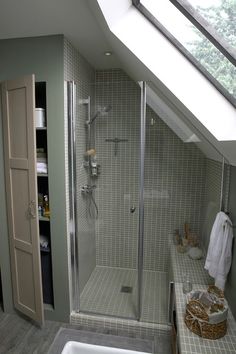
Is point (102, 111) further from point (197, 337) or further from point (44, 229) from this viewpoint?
point (197, 337)

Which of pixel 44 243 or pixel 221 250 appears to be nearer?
pixel 221 250

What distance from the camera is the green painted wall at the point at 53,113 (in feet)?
6.08

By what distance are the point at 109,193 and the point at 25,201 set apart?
104 cm

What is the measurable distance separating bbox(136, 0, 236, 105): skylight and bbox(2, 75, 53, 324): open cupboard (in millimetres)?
1010

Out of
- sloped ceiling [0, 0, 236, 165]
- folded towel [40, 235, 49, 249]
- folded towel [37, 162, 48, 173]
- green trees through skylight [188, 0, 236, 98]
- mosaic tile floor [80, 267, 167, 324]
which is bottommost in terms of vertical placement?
mosaic tile floor [80, 267, 167, 324]

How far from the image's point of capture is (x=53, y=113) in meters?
1.90

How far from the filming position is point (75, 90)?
204cm

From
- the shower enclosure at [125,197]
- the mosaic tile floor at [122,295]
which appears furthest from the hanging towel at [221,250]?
the mosaic tile floor at [122,295]

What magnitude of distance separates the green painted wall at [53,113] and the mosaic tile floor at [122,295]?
0.34 m

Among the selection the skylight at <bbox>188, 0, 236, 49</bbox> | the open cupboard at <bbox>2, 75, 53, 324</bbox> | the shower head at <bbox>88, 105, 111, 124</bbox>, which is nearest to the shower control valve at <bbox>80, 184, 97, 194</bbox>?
the open cupboard at <bbox>2, 75, 53, 324</bbox>

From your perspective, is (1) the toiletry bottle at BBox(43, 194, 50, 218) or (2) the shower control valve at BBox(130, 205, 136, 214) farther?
(2) the shower control valve at BBox(130, 205, 136, 214)

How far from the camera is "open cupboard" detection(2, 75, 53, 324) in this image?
183 cm

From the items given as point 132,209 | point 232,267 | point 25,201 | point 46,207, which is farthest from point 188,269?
point 25,201

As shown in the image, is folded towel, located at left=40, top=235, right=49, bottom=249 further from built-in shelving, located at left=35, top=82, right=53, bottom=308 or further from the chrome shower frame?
the chrome shower frame
